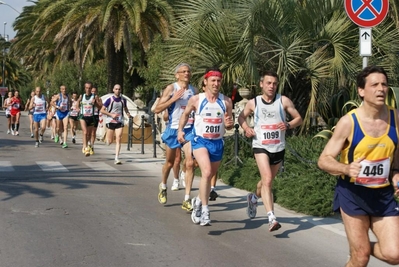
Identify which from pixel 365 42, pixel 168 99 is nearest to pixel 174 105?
pixel 168 99

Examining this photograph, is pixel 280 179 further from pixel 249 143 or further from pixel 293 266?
pixel 293 266

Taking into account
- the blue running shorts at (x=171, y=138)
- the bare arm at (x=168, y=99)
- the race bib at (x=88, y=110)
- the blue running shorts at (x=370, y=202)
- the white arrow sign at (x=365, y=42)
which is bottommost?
the blue running shorts at (x=370, y=202)

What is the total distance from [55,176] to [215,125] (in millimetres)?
5700

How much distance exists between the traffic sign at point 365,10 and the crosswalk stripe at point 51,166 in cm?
744

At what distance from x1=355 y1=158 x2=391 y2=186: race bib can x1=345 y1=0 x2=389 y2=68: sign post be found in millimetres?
4361

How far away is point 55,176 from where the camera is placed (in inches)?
531

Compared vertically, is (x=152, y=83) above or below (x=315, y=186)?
above

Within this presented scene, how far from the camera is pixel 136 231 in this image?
27.1 ft

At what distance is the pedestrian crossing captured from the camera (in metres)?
14.7

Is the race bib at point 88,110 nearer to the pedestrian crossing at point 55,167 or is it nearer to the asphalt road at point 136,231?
the pedestrian crossing at point 55,167

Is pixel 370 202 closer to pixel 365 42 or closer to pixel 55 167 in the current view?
pixel 365 42

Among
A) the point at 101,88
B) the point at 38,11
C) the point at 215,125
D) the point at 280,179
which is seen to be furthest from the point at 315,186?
the point at 101,88

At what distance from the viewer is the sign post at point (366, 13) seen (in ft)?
30.3

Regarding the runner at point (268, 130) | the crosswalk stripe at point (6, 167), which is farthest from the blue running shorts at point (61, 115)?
the runner at point (268, 130)
